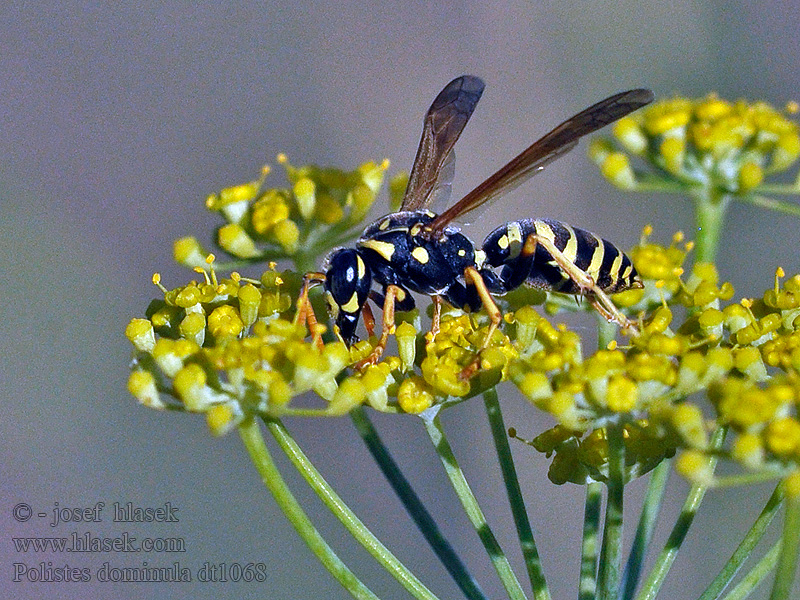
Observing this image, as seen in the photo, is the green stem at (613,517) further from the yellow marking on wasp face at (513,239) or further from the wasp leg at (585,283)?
the yellow marking on wasp face at (513,239)

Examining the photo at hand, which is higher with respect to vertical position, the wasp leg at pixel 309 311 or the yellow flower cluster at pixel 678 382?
the wasp leg at pixel 309 311

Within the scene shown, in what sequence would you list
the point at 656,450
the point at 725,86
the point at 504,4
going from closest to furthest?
the point at 656,450, the point at 725,86, the point at 504,4

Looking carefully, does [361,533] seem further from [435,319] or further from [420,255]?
[420,255]

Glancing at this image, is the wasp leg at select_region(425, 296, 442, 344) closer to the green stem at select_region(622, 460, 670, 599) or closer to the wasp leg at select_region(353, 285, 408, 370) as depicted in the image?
the wasp leg at select_region(353, 285, 408, 370)

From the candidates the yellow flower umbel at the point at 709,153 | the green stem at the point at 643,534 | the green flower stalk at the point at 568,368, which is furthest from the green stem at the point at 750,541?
the yellow flower umbel at the point at 709,153

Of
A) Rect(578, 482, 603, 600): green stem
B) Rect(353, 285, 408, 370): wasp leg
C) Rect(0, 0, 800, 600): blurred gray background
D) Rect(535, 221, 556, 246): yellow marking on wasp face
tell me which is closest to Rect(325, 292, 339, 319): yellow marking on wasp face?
Rect(353, 285, 408, 370): wasp leg

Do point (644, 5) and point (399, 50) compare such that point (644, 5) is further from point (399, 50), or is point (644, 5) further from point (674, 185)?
point (674, 185)

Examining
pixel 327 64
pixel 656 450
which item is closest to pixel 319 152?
pixel 327 64
